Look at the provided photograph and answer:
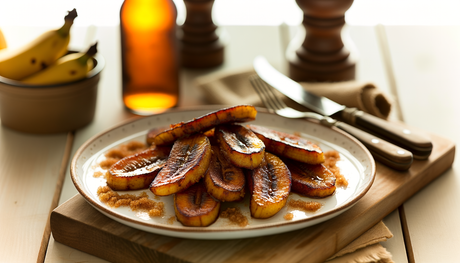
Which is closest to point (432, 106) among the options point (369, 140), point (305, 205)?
point (369, 140)

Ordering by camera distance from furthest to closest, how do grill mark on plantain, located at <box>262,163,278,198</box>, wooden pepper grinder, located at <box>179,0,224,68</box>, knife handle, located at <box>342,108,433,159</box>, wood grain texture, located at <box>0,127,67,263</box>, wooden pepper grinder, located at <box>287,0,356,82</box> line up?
wooden pepper grinder, located at <box>179,0,224,68</box>
wooden pepper grinder, located at <box>287,0,356,82</box>
knife handle, located at <box>342,108,433,159</box>
wood grain texture, located at <box>0,127,67,263</box>
grill mark on plantain, located at <box>262,163,278,198</box>

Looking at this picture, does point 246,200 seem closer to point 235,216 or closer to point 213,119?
point 235,216

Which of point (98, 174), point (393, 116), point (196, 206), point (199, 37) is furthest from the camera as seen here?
point (199, 37)

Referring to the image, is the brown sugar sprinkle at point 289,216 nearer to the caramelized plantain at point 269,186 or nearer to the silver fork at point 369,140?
the caramelized plantain at point 269,186

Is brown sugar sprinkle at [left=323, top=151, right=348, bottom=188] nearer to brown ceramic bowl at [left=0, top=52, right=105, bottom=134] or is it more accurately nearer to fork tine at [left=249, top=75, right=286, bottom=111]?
fork tine at [left=249, top=75, right=286, bottom=111]

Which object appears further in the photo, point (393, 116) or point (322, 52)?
point (322, 52)

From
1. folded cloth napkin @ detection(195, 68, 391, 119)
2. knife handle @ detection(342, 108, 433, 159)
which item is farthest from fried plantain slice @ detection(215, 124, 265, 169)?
folded cloth napkin @ detection(195, 68, 391, 119)
